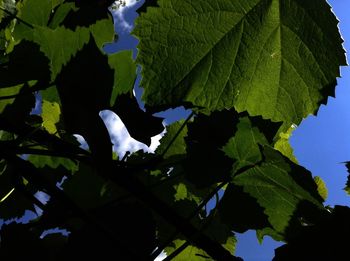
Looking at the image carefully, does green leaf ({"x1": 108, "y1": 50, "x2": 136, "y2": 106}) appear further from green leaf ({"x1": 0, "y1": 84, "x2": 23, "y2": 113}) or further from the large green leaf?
green leaf ({"x1": 0, "y1": 84, "x2": 23, "y2": 113})

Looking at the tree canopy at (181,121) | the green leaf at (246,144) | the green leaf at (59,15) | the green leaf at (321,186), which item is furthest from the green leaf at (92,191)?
the green leaf at (321,186)

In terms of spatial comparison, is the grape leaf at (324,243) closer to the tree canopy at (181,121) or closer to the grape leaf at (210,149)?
the tree canopy at (181,121)

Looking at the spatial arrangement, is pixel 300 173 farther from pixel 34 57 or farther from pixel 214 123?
pixel 34 57

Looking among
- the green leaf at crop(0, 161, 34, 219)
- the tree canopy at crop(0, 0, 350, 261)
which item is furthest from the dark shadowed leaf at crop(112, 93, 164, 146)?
the green leaf at crop(0, 161, 34, 219)

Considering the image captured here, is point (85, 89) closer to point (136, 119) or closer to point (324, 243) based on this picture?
point (136, 119)

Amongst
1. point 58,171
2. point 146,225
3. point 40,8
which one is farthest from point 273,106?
point 40,8

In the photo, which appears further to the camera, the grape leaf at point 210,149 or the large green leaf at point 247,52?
the large green leaf at point 247,52

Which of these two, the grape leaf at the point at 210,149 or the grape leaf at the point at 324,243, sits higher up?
the grape leaf at the point at 210,149

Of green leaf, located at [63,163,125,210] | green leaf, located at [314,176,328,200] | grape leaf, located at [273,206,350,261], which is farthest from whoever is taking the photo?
green leaf, located at [314,176,328,200]
